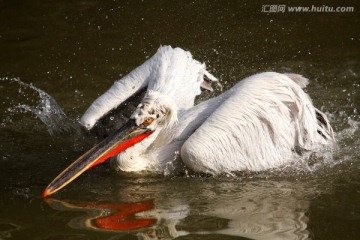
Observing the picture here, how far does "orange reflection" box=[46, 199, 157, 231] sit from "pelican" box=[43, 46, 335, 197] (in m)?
0.29

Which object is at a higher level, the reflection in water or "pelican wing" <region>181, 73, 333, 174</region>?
"pelican wing" <region>181, 73, 333, 174</region>

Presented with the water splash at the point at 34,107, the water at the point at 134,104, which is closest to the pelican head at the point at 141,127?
the water at the point at 134,104

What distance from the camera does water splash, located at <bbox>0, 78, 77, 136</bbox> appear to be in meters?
6.27

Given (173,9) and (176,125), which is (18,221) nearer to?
(176,125)

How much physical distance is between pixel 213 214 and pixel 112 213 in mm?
666

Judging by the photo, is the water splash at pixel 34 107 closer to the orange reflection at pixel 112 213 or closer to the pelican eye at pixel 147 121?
the pelican eye at pixel 147 121

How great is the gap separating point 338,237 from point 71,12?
6045 mm

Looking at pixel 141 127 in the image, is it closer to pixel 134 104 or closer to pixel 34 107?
pixel 134 104

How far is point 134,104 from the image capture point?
600 centimetres

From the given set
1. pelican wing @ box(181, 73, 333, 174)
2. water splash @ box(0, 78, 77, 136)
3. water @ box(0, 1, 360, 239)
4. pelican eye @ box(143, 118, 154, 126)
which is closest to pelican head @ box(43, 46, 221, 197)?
pelican eye @ box(143, 118, 154, 126)

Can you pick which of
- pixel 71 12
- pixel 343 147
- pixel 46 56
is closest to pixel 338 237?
pixel 343 147

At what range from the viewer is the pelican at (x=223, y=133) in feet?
16.6

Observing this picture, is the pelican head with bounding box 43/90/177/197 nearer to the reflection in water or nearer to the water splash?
the reflection in water

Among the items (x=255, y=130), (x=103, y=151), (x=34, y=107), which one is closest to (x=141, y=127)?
(x=103, y=151)
